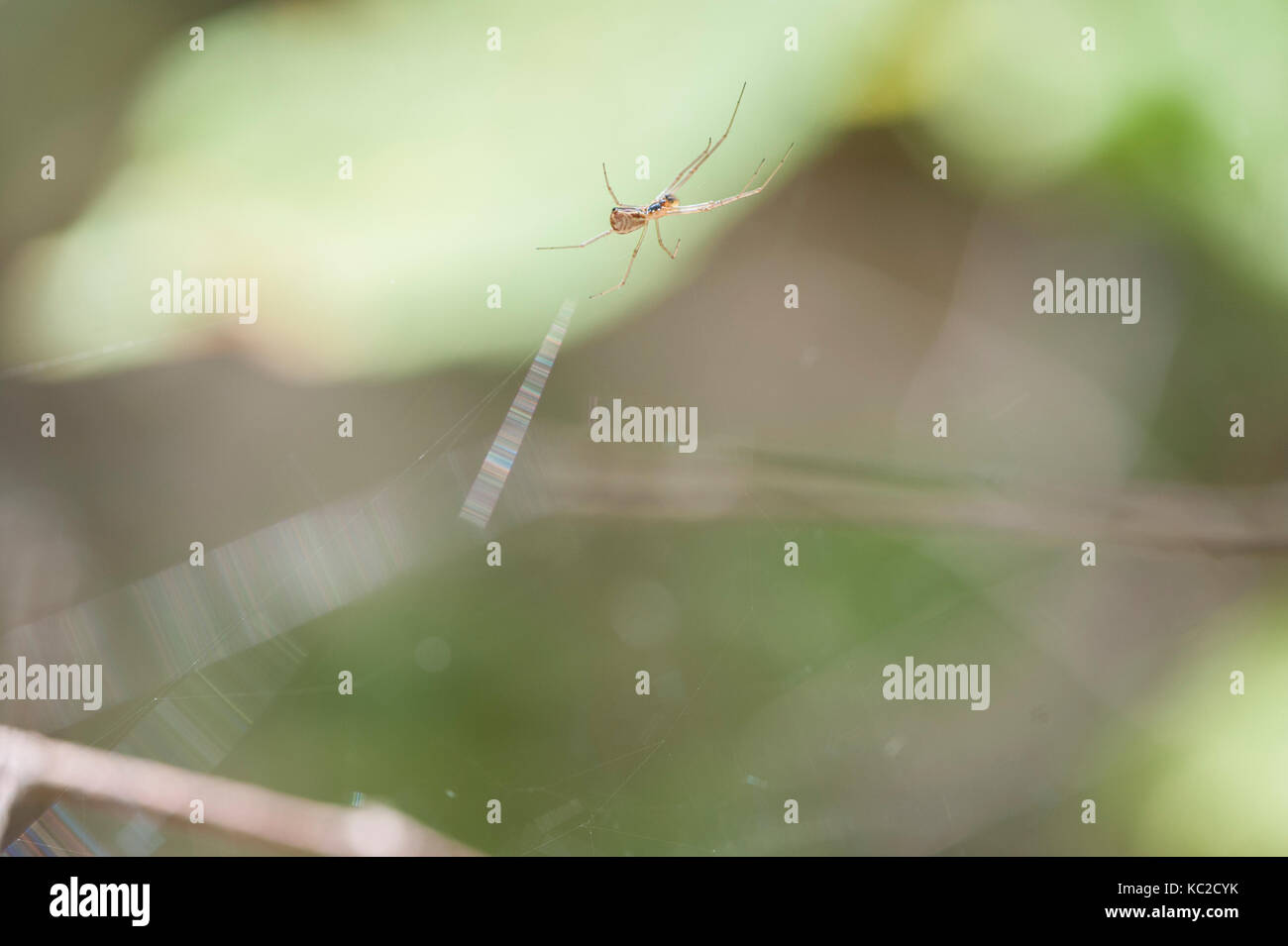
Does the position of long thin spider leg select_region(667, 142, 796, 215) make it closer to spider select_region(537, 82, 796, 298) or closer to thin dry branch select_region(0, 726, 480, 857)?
spider select_region(537, 82, 796, 298)

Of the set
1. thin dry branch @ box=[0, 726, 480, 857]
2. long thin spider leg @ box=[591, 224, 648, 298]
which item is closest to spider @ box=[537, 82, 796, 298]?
long thin spider leg @ box=[591, 224, 648, 298]

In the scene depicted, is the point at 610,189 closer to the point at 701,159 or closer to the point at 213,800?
the point at 701,159

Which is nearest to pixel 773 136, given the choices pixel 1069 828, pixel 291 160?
pixel 291 160

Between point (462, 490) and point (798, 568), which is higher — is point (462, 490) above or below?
above

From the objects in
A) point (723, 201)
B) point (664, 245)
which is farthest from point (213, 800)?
point (723, 201)
